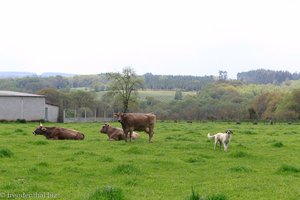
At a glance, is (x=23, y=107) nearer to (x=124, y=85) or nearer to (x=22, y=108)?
(x=22, y=108)

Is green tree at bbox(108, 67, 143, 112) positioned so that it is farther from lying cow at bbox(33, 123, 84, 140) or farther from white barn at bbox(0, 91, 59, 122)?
lying cow at bbox(33, 123, 84, 140)

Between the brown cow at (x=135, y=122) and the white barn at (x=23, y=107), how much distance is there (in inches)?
1549

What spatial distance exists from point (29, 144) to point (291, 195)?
14.9 meters

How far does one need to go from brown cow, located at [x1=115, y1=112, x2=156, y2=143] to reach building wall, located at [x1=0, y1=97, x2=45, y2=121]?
3933 centimetres

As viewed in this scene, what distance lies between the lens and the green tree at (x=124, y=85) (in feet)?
293

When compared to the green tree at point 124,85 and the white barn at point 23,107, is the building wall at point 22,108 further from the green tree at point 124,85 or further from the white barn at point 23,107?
the green tree at point 124,85

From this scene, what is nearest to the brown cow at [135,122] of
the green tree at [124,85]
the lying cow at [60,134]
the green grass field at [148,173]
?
the lying cow at [60,134]

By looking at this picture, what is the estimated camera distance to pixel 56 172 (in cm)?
1491

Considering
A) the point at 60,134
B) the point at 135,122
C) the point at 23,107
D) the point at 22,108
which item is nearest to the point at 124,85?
the point at 23,107

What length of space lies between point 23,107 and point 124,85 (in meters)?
28.8

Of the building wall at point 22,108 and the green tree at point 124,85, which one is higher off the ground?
the green tree at point 124,85

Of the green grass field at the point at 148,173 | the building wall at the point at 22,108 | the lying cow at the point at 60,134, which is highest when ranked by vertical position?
the green grass field at the point at 148,173

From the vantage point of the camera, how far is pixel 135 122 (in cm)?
2708

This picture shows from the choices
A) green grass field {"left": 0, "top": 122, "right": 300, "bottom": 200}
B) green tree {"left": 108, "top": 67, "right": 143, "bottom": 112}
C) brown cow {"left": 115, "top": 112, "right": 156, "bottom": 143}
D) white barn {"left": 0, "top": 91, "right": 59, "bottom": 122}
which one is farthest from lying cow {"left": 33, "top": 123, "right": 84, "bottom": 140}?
green tree {"left": 108, "top": 67, "right": 143, "bottom": 112}
